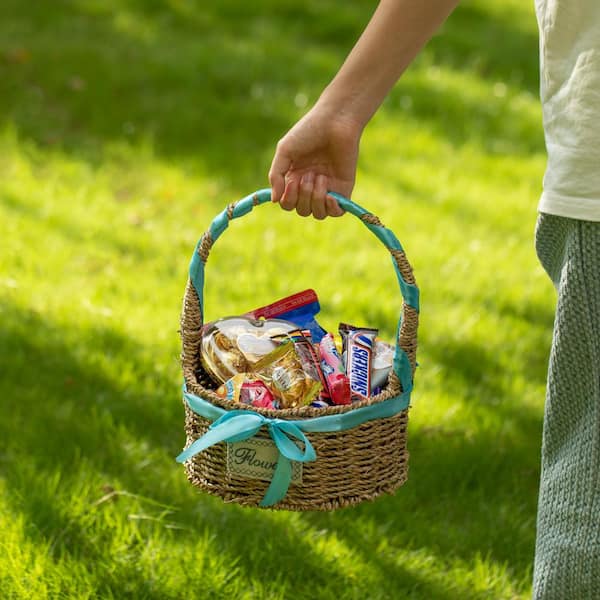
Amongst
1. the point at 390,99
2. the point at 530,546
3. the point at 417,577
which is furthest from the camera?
the point at 390,99

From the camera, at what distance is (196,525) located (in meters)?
2.60

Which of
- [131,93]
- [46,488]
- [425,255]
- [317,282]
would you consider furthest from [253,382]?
[131,93]

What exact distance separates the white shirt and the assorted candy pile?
1.98ft

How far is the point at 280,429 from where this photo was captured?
1.83m

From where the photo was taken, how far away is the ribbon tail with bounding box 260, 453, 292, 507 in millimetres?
1858

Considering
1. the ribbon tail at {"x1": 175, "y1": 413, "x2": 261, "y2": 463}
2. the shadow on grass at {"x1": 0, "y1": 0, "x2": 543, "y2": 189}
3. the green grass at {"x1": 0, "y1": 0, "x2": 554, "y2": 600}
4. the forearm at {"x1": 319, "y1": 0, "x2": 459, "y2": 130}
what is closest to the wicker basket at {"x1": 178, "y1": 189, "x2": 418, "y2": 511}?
the ribbon tail at {"x1": 175, "y1": 413, "x2": 261, "y2": 463}

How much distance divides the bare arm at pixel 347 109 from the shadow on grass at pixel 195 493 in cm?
97

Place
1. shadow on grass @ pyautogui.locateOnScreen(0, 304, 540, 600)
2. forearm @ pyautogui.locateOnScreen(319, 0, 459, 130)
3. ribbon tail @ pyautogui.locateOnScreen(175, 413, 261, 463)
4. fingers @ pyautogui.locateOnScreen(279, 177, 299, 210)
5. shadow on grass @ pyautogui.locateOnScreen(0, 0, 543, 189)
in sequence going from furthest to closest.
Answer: shadow on grass @ pyautogui.locateOnScreen(0, 0, 543, 189) < shadow on grass @ pyautogui.locateOnScreen(0, 304, 540, 600) < fingers @ pyautogui.locateOnScreen(279, 177, 299, 210) < ribbon tail @ pyautogui.locateOnScreen(175, 413, 261, 463) < forearm @ pyautogui.locateOnScreen(319, 0, 459, 130)

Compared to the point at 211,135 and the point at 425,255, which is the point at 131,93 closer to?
the point at 211,135

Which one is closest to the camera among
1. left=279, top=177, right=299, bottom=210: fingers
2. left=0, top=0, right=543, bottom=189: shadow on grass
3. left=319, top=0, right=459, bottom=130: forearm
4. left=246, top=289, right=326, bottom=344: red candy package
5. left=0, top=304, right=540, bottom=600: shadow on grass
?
left=319, top=0, right=459, bottom=130: forearm

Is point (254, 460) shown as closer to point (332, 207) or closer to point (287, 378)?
point (287, 378)

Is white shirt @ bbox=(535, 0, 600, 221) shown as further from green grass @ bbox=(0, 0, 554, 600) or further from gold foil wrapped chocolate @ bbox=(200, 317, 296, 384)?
green grass @ bbox=(0, 0, 554, 600)

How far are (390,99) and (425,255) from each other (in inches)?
70.0

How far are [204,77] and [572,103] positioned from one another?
4508mm
